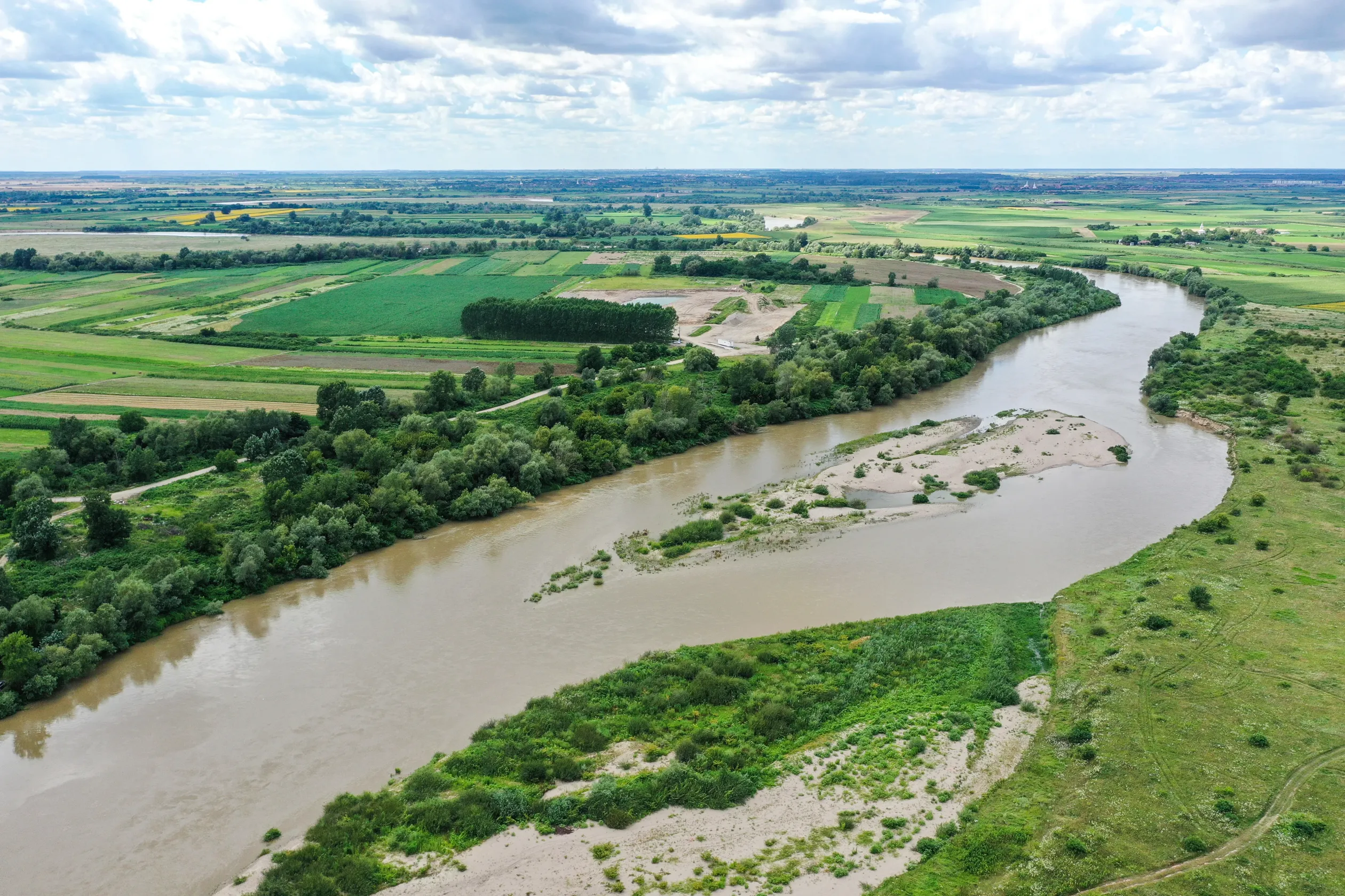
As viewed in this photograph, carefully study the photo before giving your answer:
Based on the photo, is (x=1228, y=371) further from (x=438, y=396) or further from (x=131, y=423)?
(x=131, y=423)

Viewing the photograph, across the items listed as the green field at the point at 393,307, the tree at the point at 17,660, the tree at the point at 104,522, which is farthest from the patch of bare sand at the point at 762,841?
the green field at the point at 393,307

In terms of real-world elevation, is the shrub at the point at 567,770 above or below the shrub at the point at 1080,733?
below

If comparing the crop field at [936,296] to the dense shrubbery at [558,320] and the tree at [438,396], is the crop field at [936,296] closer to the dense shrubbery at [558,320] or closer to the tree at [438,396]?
the dense shrubbery at [558,320]

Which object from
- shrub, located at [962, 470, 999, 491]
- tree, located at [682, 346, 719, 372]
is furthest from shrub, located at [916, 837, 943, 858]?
tree, located at [682, 346, 719, 372]

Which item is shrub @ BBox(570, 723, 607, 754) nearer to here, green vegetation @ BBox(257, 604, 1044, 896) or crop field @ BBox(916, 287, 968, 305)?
green vegetation @ BBox(257, 604, 1044, 896)

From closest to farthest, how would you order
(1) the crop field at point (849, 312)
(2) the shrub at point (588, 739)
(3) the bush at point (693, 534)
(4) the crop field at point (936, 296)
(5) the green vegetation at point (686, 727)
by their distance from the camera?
(5) the green vegetation at point (686, 727) → (2) the shrub at point (588, 739) → (3) the bush at point (693, 534) → (1) the crop field at point (849, 312) → (4) the crop field at point (936, 296)

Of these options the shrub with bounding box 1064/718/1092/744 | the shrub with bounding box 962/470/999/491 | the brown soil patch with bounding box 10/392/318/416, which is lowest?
the shrub with bounding box 1064/718/1092/744
